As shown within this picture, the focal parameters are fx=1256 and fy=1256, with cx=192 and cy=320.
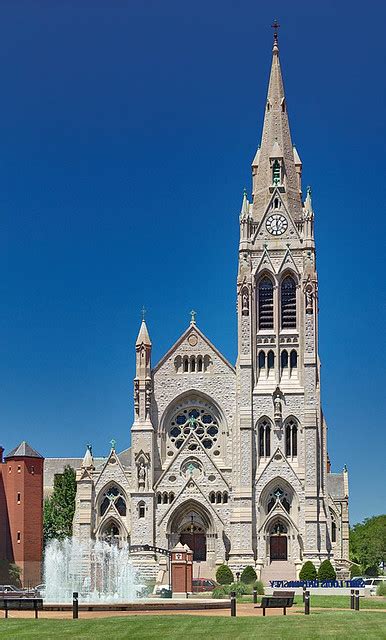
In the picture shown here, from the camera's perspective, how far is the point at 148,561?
101562 mm

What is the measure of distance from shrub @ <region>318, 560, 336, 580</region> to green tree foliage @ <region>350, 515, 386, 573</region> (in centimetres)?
4152

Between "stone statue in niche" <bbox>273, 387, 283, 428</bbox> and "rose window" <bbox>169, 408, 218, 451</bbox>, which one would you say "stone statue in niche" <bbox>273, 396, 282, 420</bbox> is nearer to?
"stone statue in niche" <bbox>273, 387, 283, 428</bbox>

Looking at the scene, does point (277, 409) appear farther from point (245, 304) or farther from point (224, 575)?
point (224, 575)

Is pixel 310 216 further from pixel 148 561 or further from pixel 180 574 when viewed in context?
pixel 180 574

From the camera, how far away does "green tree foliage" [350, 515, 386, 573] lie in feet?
477

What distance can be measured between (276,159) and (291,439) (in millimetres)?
25050

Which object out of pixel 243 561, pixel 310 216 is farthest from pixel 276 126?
pixel 243 561

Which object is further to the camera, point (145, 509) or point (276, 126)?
point (276, 126)

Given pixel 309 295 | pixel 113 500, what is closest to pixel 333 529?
pixel 113 500

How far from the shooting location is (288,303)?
348 feet

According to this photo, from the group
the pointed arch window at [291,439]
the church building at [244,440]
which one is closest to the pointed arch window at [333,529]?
the church building at [244,440]

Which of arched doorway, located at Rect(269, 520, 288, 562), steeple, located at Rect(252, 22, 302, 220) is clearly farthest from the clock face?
arched doorway, located at Rect(269, 520, 288, 562)

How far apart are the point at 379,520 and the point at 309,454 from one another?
69242 millimetres

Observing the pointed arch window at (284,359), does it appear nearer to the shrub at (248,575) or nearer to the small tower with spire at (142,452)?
the small tower with spire at (142,452)
